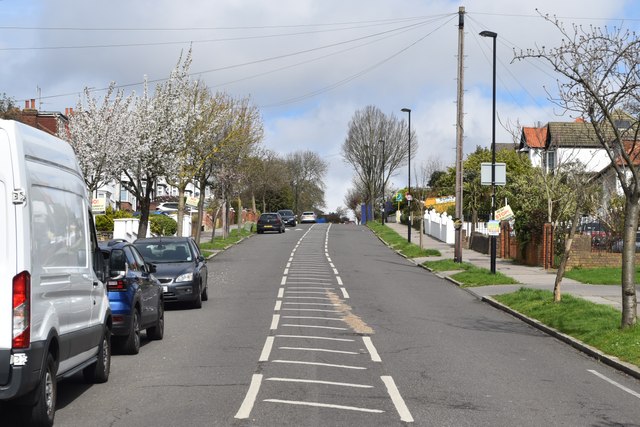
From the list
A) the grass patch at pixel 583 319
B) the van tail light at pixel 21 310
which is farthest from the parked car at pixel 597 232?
the van tail light at pixel 21 310

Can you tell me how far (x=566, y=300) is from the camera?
19.5m

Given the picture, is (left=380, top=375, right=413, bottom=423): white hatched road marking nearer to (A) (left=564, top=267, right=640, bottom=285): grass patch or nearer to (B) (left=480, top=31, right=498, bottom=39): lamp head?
(A) (left=564, top=267, right=640, bottom=285): grass patch

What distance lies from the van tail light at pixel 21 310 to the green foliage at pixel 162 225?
3806 cm

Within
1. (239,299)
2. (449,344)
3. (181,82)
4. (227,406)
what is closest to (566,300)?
(449,344)

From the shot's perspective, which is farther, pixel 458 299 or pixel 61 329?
pixel 458 299

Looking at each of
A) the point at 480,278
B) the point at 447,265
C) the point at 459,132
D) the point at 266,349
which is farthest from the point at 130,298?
the point at 459,132

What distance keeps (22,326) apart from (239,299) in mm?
15198

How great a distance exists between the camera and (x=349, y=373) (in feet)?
36.8

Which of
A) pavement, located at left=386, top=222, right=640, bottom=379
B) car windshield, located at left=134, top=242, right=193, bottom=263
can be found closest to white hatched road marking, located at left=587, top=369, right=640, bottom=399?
pavement, located at left=386, top=222, right=640, bottom=379

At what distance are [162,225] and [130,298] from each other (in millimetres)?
34523

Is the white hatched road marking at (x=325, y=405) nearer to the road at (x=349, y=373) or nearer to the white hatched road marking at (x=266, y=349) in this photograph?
the road at (x=349, y=373)

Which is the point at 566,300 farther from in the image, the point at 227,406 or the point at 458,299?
the point at 227,406

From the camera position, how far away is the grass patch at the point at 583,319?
13609mm

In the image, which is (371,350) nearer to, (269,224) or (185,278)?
(185,278)
